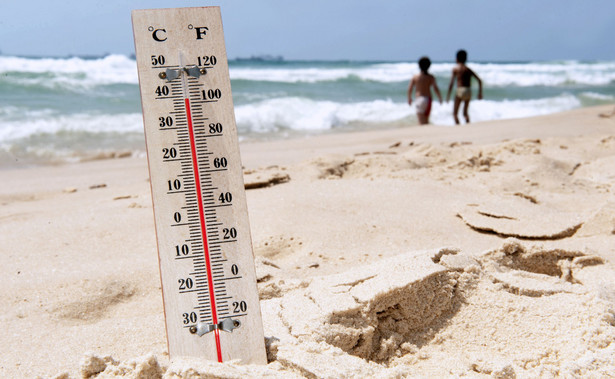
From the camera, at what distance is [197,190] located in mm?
1688

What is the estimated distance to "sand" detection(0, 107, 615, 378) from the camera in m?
1.81

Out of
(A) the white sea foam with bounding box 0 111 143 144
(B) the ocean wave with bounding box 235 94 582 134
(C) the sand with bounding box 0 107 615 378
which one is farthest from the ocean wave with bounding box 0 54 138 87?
(C) the sand with bounding box 0 107 615 378

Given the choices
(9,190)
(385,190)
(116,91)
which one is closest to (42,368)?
(385,190)

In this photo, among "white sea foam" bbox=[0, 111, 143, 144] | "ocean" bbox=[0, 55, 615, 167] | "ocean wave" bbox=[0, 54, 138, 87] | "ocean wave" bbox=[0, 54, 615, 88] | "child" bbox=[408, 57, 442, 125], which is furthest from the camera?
"ocean wave" bbox=[0, 54, 615, 88]

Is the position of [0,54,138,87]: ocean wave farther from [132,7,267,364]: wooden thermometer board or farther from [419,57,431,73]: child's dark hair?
[132,7,267,364]: wooden thermometer board

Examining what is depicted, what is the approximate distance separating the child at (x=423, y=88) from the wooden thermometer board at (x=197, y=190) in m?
8.15

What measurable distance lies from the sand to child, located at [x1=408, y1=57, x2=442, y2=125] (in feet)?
14.1

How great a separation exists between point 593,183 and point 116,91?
13469mm

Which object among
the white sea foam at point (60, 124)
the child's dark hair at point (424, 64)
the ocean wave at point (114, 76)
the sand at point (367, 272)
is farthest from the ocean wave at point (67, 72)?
the sand at point (367, 272)

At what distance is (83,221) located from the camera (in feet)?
12.1

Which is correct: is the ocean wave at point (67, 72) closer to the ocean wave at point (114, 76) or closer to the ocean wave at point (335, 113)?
the ocean wave at point (114, 76)

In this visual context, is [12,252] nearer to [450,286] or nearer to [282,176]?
[282,176]

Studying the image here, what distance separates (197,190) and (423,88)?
8611 mm

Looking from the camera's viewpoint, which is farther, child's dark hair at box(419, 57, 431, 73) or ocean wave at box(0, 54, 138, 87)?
ocean wave at box(0, 54, 138, 87)
